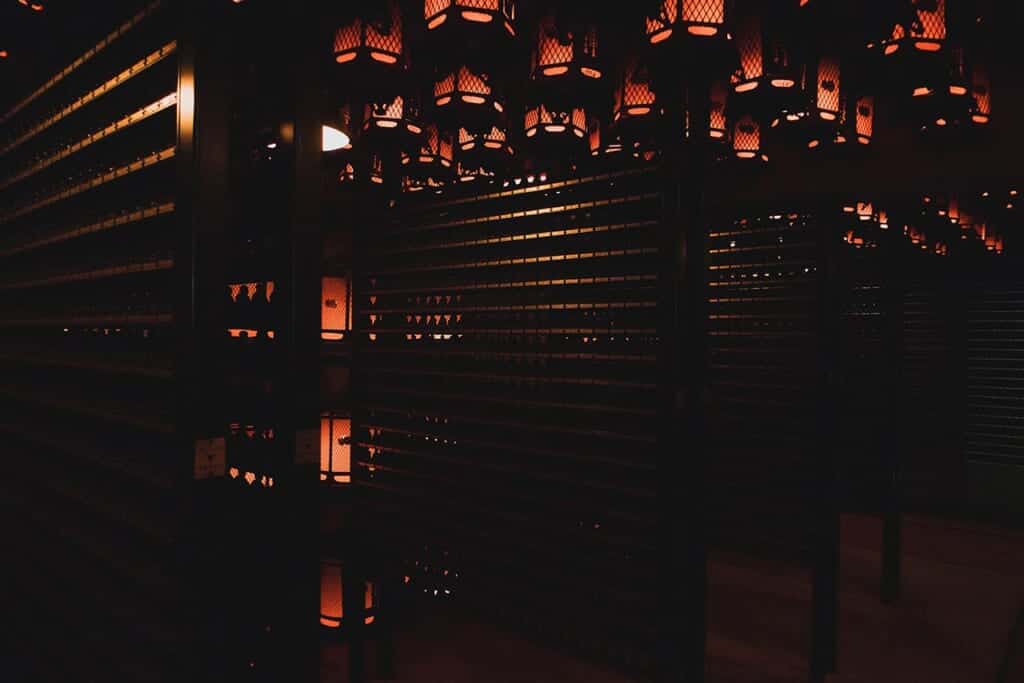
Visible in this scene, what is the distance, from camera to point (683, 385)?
3.38 metres

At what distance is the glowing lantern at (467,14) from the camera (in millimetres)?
3287

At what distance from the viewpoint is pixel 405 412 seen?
494 centimetres

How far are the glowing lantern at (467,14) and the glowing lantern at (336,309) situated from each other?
2078 millimetres

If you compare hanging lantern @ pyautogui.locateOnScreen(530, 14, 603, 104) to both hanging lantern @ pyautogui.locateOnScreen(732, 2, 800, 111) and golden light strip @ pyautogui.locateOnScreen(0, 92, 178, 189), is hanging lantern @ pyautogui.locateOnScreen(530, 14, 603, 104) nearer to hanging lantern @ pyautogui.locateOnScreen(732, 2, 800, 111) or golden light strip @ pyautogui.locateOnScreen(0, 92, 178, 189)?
hanging lantern @ pyautogui.locateOnScreen(732, 2, 800, 111)

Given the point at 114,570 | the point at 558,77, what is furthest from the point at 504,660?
the point at 558,77

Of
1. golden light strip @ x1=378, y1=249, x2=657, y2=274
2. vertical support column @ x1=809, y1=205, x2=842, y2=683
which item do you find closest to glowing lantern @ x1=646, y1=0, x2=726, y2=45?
golden light strip @ x1=378, y1=249, x2=657, y2=274

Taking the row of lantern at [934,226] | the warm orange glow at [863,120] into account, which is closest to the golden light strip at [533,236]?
the warm orange glow at [863,120]

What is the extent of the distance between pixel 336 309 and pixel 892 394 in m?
4.49

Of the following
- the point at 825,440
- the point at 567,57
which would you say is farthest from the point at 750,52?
the point at 825,440

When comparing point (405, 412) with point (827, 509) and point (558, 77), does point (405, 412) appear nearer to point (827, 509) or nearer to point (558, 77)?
point (558, 77)

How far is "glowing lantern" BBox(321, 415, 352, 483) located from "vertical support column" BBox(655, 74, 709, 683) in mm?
2414

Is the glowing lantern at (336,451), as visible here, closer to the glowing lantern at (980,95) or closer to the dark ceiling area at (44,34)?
the dark ceiling area at (44,34)

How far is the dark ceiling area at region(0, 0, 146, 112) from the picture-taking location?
8.71ft

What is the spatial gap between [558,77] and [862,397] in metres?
7.35
